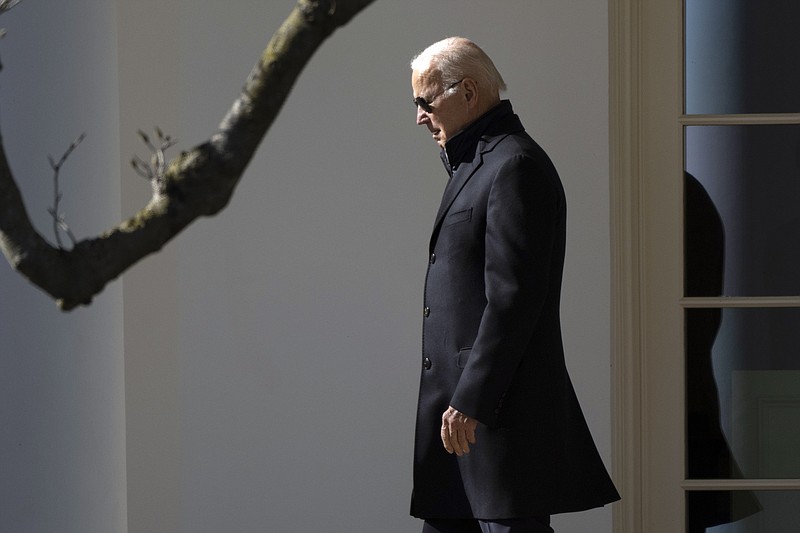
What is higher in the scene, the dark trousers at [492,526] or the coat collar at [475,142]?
the coat collar at [475,142]

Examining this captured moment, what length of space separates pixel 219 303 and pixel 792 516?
1741mm

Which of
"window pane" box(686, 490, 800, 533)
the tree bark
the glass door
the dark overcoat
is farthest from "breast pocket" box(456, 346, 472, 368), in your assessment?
the tree bark

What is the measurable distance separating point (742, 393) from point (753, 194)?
567mm

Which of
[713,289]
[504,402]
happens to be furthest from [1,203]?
[713,289]

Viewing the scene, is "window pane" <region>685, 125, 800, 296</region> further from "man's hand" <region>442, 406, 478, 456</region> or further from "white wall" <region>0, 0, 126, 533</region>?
"white wall" <region>0, 0, 126, 533</region>

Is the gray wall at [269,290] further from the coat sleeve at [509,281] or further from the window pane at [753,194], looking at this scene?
the coat sleeve at [509,281]

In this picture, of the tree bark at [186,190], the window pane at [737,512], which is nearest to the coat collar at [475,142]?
the window pane at [737,512]

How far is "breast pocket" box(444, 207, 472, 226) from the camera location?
2.40 metres

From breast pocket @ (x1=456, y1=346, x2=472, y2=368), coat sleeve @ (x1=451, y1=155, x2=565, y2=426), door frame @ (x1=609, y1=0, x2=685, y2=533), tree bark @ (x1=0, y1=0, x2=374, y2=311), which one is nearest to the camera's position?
tree bark @ (x1=0, y1=0, x2=374, y2=311)

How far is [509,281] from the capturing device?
2.27 m

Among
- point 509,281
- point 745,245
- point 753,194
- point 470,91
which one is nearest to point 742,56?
point 753,194

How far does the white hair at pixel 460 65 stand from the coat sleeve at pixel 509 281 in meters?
0.22

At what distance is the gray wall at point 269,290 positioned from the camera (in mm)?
3379

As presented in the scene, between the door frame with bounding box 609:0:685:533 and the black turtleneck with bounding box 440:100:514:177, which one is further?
the door frame with bounding box 609:0:685:533
